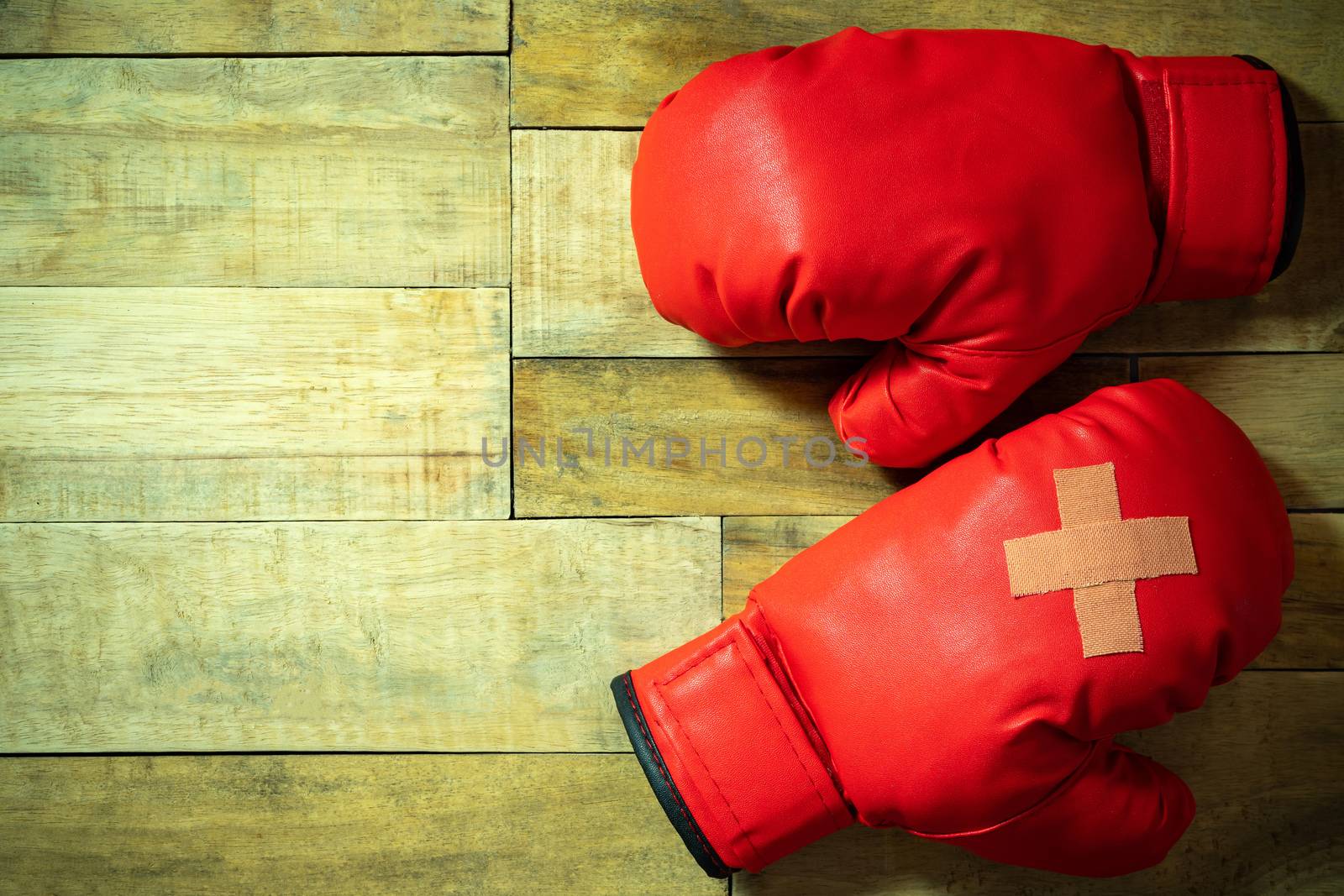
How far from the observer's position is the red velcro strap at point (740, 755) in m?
0.80

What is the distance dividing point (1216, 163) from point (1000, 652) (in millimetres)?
496

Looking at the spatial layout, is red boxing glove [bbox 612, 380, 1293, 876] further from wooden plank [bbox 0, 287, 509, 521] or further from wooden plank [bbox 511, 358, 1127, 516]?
wooden plank [bbox 0, 287, 509, 521]

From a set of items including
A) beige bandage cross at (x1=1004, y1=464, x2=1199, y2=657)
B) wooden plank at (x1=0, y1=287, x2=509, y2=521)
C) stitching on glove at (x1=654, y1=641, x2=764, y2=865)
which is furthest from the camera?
wooden plank at (x1=0, y1=287, x2=509, y2=521)

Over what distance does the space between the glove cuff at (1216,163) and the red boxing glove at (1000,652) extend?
0.47 ft

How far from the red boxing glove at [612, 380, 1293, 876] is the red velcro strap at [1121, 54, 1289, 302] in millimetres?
143

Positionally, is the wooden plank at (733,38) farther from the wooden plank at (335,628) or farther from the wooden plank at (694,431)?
the wooden plank at (335,628)

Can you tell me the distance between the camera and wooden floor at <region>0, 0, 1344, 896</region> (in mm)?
938

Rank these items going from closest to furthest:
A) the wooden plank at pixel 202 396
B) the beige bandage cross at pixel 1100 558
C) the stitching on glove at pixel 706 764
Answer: the beige bandage cross at pixel 1100 558 < the stitching on glove at pixel 706 764 < the wooden plank at pixel 202 396

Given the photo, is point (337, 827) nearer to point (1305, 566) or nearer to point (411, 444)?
point (411, 444)

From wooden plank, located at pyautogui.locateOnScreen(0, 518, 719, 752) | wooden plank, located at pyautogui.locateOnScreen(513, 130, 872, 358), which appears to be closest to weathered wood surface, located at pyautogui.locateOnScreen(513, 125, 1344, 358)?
wooden plank, located at pyautogui.locateOnScreen(513, 130, 872, 358)

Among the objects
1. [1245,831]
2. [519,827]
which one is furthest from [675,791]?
[1245,831]

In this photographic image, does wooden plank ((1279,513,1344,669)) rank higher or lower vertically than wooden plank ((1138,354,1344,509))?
lower

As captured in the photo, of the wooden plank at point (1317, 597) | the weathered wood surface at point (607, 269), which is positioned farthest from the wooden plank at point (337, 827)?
the wooden plank at point (1317, 597)

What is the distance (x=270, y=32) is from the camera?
3.10ft
